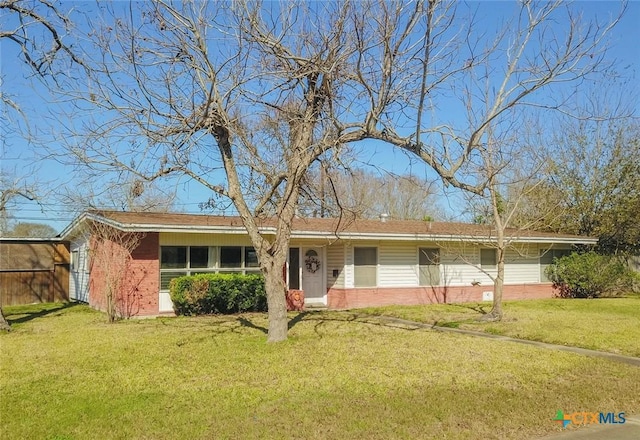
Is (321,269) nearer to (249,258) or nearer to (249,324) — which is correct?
(249,258)

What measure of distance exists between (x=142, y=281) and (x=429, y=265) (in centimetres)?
1062

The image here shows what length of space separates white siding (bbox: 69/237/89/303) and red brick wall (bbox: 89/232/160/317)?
458cm

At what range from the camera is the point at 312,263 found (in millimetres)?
Answer: 19734

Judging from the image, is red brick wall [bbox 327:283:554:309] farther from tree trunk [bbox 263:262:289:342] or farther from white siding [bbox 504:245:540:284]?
tree trunk [bbox 263:262:289:342]

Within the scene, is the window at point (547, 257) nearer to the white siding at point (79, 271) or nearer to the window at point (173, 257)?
the window at point (173, 257)

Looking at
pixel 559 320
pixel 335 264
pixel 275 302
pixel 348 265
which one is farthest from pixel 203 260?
pixel 559 320

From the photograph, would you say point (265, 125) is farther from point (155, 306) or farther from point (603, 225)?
point (603, 225)

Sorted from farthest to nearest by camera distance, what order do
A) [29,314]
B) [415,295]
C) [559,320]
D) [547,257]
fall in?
1. [547,257]
2. [415,295]
3. [29,314]
4. [559,320]

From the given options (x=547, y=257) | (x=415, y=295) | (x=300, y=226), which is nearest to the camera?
(x=300, y=226)

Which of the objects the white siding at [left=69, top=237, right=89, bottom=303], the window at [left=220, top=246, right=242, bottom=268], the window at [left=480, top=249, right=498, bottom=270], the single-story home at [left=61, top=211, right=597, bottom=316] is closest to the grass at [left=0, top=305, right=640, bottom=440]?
the single-story home at [left=61, top=211, right=597, bottom=316]

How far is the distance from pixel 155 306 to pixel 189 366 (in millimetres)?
7996

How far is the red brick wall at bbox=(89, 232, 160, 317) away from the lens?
15.5 meters

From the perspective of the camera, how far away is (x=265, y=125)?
38.2 ft

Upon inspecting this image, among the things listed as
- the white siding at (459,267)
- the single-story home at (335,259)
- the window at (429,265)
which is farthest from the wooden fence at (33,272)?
the white siding at (459,267)
